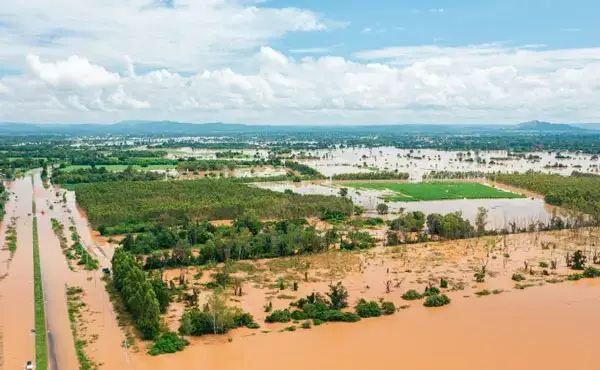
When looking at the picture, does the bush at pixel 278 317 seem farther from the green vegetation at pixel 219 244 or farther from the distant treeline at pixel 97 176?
the distant treeline at pixel 97 176

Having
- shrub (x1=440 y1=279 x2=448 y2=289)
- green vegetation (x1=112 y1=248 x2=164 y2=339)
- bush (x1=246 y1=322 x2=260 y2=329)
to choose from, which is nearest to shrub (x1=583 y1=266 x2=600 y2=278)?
shrub (x1=440 y1=279 x2=448 y2=289)

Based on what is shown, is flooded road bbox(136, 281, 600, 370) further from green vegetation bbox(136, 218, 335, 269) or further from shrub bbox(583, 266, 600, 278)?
green vegetation bbox(136, 218, 335, 269)

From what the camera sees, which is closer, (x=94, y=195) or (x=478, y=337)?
(x=478, y=337)

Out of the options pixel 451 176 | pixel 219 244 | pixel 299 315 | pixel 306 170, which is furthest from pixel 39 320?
pixel 451 176

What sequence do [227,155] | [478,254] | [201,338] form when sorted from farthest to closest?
[227,155] < [478,254] < [201,338]

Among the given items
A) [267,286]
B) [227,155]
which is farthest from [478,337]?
[227,155]

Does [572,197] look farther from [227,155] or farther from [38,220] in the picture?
[227,155]

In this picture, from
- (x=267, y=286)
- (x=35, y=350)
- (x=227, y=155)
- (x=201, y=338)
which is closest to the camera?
(x=35, y=350)
